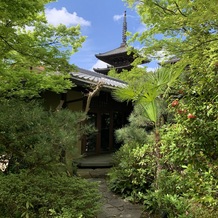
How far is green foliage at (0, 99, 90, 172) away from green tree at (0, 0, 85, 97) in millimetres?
1215

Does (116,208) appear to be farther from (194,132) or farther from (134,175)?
(194,132)

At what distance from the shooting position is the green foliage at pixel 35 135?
389 cm

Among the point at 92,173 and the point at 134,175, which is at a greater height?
the point at 134,175

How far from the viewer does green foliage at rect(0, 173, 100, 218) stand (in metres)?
3.20

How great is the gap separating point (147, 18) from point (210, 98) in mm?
3424

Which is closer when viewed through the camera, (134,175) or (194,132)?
(194,132)

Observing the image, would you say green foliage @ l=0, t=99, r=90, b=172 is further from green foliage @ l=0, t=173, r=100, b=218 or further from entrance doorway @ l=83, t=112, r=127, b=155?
entrance doorway @ l=83, t=112, r=127, b=155

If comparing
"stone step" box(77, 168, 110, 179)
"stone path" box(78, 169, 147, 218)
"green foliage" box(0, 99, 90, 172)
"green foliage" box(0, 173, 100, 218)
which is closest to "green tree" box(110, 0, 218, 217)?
"stone path" box(78, 169, 147, 218)

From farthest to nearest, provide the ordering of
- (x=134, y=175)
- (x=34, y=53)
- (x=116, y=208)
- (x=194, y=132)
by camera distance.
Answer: (x=134, y=175), (x=34, y=53), (x=116, y=208), (x=194, y=132)

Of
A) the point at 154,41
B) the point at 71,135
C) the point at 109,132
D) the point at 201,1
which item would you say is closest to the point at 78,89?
the point at 109,132

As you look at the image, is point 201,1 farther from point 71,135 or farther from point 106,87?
point 106,87

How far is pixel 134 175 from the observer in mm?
5414

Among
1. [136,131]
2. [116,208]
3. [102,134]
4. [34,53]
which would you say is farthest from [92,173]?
[34,53]

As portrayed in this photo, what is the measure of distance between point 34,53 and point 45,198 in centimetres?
303
